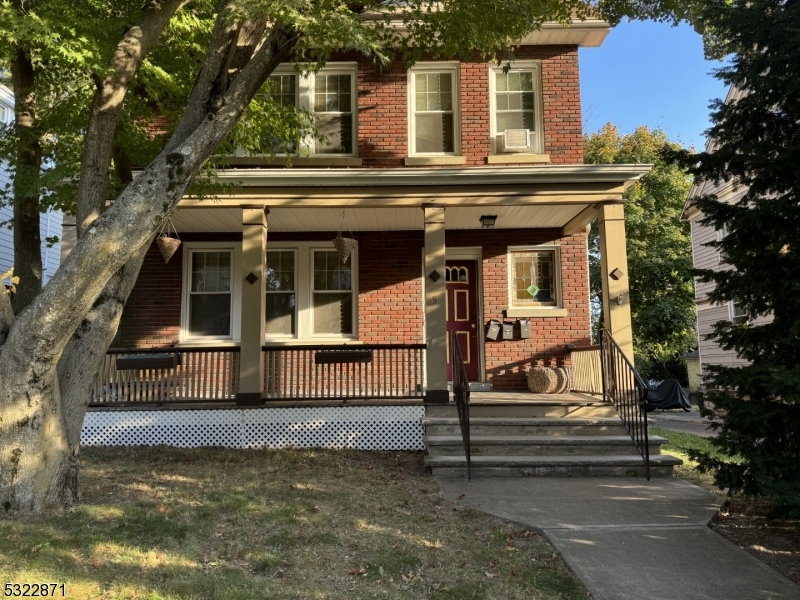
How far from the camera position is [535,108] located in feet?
32.1

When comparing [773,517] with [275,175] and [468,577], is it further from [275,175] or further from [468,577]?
[275,175]

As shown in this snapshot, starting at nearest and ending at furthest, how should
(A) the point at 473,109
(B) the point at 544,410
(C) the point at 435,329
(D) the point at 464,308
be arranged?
(B) the point at 544,410 < (C) the point at 435,329 < (A) the point at 473,109 < (D) the point at 464,308

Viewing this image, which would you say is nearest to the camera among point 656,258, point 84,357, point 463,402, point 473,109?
point 84,357

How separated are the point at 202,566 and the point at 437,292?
16.1 ft

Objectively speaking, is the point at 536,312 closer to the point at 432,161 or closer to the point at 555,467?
the point at 432,161

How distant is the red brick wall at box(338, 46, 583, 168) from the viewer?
957 centimetres

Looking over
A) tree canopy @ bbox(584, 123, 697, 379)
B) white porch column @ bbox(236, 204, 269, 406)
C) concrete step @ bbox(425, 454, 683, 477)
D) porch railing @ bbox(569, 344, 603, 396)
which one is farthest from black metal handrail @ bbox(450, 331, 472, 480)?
tree canopy @ bbox(584, 123, 697, 379)

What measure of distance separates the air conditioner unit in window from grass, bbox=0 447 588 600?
566 cm

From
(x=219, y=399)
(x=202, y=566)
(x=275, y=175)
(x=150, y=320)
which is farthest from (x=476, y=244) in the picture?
(x=202, y=566)

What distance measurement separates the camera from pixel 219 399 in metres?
8.15

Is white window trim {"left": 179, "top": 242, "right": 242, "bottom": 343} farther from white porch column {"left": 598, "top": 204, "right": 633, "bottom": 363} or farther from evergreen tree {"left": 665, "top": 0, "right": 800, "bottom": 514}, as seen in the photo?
evergreen tree {"left": 665, "top": 0, "right": 800, "bottom": 514}

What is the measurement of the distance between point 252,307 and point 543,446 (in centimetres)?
432

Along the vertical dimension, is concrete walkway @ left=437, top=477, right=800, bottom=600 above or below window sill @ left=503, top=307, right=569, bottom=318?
below

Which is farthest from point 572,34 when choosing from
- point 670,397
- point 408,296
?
point 670,397
